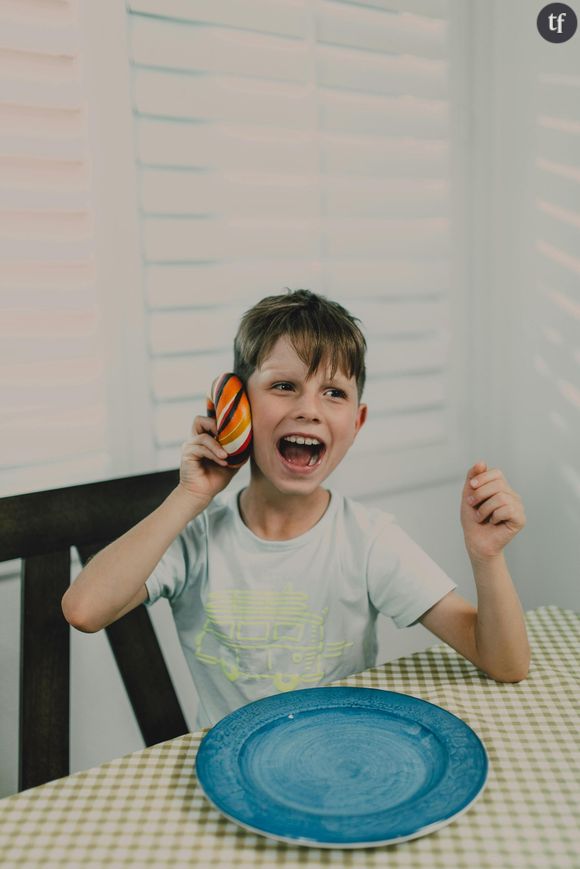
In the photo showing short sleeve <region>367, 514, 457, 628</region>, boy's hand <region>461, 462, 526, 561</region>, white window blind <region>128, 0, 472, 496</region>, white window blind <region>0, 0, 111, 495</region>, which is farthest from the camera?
white window blind <region>128, 0, 472, 496</region>

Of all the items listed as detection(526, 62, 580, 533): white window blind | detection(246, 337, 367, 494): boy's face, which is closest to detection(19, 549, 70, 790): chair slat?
detection(246, 337, 367, 494): boy's face

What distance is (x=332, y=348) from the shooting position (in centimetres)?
119

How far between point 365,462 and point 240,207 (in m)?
0.63

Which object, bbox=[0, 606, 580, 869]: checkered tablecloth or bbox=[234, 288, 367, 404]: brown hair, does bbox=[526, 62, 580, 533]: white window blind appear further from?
bbox=[0, 606, 580, 869]: checkered tablecloth

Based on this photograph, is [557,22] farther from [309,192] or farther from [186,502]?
[186,502]

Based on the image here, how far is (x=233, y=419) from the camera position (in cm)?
114

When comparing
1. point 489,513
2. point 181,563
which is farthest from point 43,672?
point 489,513

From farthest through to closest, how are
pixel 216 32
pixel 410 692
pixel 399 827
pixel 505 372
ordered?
pixel 505 372 < pixel 216 32 < pixel 410 692 < pixel 399 827

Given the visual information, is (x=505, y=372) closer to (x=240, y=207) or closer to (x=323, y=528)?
(x=240, y=207)

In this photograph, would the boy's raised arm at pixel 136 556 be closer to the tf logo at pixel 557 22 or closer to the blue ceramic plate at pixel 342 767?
the blue ceramic plate at pixel 342 767

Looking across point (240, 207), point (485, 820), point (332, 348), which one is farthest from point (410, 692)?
point (240, 207)

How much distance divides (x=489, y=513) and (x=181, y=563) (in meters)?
0.46

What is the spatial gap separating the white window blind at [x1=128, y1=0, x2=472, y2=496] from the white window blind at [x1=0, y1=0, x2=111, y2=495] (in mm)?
121

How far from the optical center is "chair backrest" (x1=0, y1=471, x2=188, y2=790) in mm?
1184
